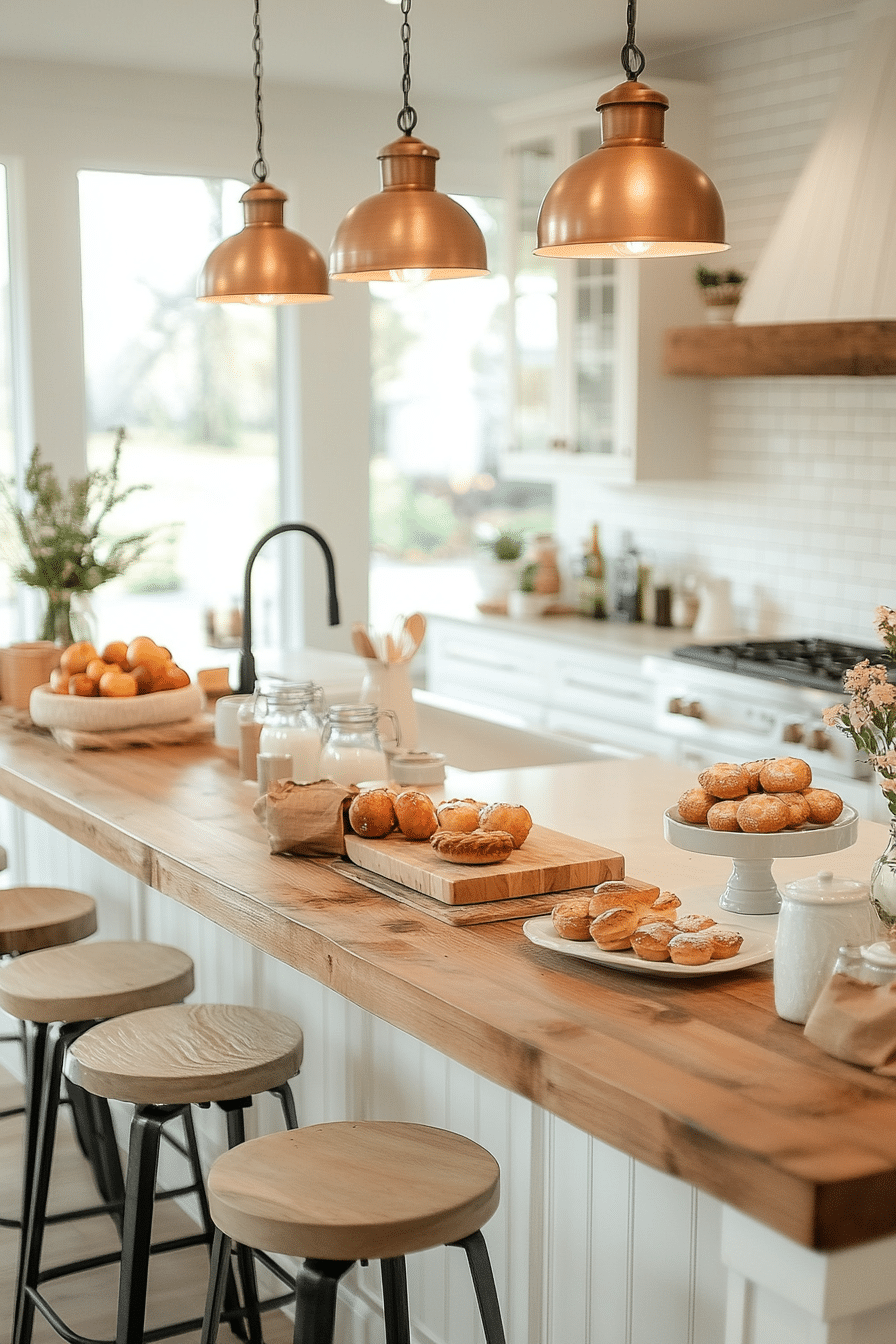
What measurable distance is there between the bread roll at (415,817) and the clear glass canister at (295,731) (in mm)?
390

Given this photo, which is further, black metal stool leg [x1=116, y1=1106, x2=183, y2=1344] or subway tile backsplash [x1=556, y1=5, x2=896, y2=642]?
subway tile backsplash [x1=556, y1=5, x2=896, y2=642]

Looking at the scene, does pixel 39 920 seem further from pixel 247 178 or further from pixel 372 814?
pixel 247 178

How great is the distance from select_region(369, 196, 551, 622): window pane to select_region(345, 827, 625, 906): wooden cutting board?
4508 mm

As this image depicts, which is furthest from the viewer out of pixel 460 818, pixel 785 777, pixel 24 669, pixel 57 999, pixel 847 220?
pixel 847 220

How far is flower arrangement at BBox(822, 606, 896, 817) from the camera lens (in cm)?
171

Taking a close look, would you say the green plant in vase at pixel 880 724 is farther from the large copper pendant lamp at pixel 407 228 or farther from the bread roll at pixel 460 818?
the large copper pendant lamp at pixel 407 228

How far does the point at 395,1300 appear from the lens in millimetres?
1914

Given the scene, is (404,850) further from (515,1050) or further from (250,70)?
(250,70)

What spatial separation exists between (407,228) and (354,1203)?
1.51 m

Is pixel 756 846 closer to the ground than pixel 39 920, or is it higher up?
higher up

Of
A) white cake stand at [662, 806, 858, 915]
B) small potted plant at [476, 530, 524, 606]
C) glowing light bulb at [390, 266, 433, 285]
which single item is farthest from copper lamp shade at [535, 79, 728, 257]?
small potted plant at [476, 530, 524, 606]

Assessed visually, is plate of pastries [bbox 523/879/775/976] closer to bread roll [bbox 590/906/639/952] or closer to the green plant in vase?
bread roll [bbox 590/906/639/952]

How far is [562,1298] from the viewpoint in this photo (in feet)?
7.10

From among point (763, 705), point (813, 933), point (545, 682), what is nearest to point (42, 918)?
point (813, 933)
